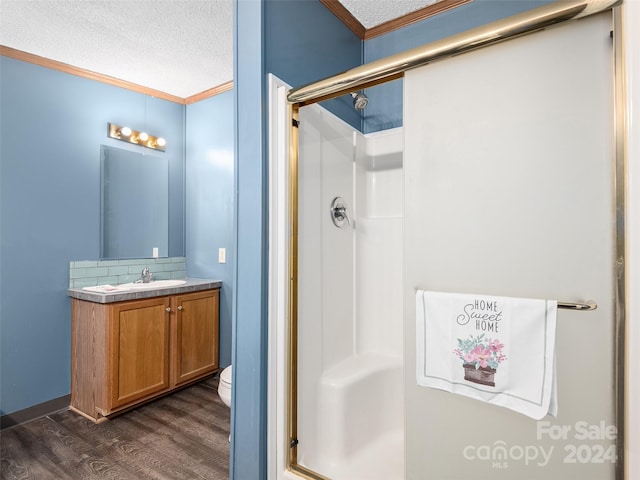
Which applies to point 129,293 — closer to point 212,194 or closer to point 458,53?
point 212,194

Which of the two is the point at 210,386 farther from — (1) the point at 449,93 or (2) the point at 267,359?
(1) the point at 449,93

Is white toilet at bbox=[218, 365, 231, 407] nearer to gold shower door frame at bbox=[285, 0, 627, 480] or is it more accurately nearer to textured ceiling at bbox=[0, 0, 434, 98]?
gold shower door frame at bbox=[285, 0, 627, 480]

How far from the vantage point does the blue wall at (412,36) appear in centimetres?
183

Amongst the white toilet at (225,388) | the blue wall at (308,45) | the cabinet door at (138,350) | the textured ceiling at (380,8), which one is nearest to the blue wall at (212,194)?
the cabinet door at (138,350)

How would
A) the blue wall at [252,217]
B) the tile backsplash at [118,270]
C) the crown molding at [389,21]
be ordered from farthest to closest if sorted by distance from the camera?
the tile backsplash at [118,270]
the crown molding at [389,21]
the blue wall at [252,217]

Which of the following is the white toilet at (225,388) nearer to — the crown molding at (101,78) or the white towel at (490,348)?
the white towel at (490,348)

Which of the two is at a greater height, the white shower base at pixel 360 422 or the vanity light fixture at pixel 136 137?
the vanity light fixture at pixel 136 137

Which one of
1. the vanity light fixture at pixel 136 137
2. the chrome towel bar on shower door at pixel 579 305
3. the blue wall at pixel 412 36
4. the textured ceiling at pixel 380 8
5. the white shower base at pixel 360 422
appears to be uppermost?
the textured ceiling at pixel 380 8

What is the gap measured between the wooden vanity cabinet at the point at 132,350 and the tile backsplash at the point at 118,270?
0.20 meters

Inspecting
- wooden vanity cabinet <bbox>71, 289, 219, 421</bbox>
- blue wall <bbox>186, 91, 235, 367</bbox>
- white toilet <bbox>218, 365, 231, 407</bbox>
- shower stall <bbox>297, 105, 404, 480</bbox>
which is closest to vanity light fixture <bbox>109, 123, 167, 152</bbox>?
blue wall <bbox>186, 91, 235, 367</bbox>

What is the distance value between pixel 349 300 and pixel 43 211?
2.21m

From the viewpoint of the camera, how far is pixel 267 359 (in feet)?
4.86

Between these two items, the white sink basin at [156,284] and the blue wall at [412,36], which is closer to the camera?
the blue wall at [412,36]

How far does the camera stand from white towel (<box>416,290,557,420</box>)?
98 centimetres
